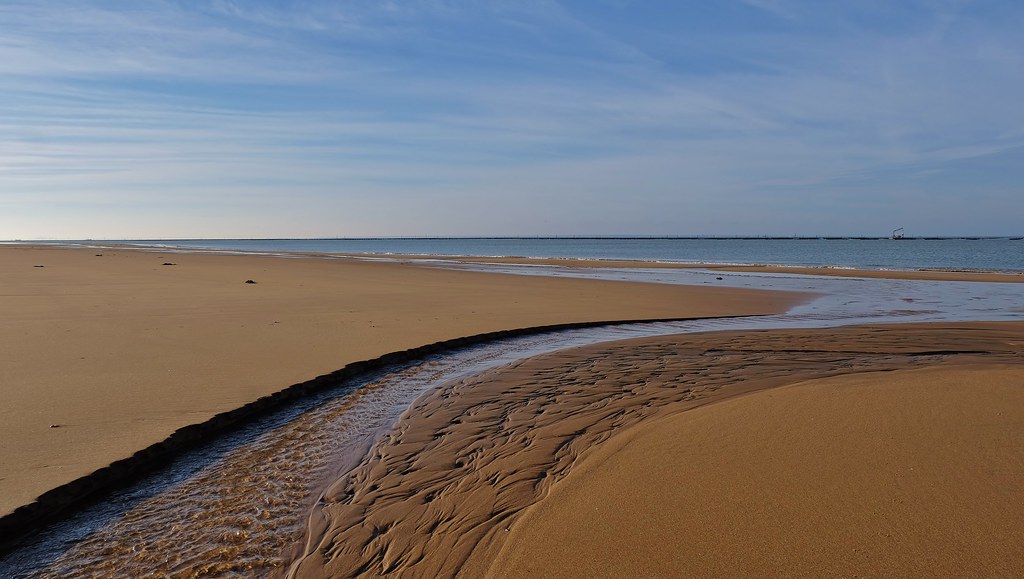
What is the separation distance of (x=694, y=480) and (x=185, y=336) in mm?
8809

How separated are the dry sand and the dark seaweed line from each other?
0.11 metres

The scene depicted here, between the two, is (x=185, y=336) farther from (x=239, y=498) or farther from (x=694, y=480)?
(x=694, y=480)

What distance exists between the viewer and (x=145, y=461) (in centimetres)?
523

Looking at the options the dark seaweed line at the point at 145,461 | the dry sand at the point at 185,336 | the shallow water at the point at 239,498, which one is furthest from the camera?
the dry sand at the point at 185,336

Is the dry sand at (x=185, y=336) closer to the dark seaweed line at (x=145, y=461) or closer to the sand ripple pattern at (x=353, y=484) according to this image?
the dark seaweed line at (x=145, y=461)

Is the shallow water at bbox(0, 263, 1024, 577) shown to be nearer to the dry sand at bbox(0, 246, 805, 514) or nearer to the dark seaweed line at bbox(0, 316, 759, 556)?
the dark seaweed line at bbox(0, 316, 759, 556)

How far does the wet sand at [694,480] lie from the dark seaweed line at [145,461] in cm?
147

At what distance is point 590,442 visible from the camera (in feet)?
19.3

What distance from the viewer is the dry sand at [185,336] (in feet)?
18.3

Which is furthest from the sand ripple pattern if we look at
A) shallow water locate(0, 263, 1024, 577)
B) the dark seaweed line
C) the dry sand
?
the dry sand

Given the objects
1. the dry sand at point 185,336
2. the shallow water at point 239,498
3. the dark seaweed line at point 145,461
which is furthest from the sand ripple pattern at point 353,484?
the dry sand at point 185,336

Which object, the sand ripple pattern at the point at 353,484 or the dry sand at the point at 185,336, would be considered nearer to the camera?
the sand ripple pattern at the point at 353,484

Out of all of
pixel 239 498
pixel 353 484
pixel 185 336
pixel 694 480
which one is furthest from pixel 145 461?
pixel 185 336

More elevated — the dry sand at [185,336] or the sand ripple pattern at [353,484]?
the dry sand at [185,336]
